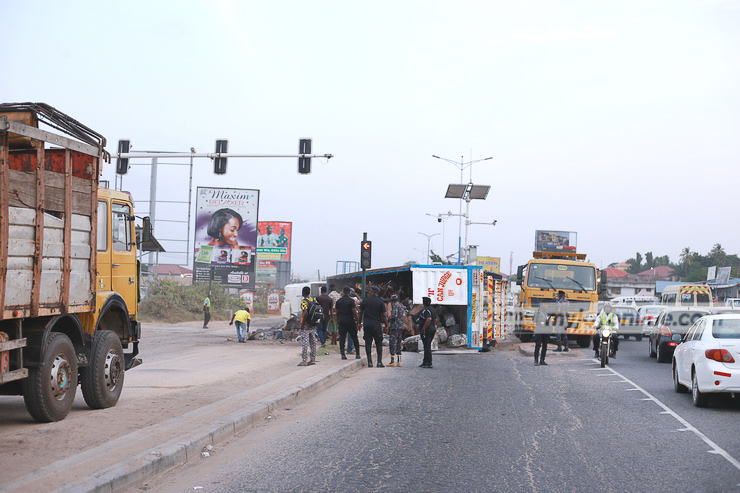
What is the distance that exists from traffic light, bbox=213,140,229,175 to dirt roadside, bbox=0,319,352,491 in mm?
5678

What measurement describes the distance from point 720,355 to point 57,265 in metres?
9.10

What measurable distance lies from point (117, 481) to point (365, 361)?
14496mm

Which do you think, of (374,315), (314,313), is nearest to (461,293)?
(374,315)

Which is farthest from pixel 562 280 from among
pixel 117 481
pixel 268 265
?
pixel 268 265

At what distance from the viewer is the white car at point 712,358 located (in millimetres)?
11930

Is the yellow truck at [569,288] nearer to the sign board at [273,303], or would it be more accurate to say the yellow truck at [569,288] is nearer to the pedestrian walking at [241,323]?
the pedestrian walking at [241,323]

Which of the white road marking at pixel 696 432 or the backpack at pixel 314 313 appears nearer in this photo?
the white road marking at pixel 696 432

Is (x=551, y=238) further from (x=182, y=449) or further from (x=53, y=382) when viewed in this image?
(x=182, y=449)

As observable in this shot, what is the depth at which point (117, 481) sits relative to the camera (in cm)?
665

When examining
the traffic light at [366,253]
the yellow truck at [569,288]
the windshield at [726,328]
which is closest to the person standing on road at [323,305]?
the traffic light at [366,253]

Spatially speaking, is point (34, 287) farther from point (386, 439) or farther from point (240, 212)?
point (240, 212)

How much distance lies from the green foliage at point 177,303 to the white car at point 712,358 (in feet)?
142

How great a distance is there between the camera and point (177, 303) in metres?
54.5

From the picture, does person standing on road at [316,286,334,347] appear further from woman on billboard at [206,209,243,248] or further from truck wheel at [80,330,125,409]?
woman on billboard at [206,209,243,248]
